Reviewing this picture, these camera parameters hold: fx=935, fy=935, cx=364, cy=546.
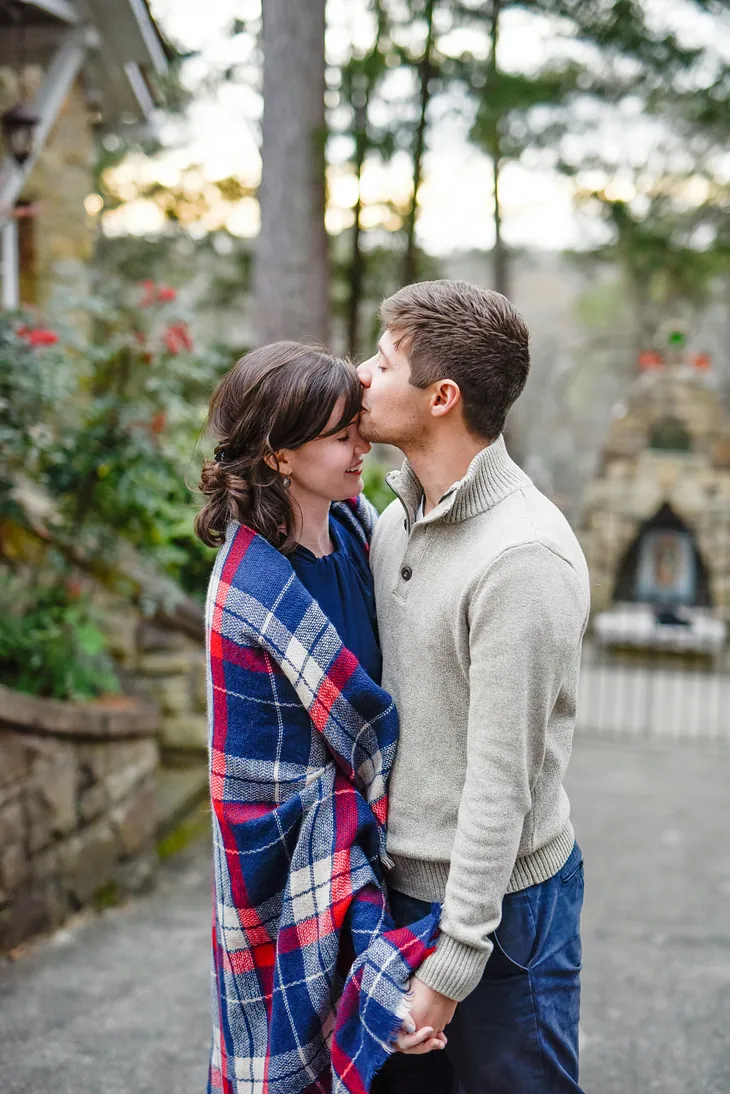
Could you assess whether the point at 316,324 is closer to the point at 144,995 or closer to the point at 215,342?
the point at 215,342

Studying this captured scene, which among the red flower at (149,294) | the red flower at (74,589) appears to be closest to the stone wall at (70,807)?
the red flower at (74,589)

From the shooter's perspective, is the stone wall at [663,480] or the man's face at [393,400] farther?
the stone wall at [663,480]

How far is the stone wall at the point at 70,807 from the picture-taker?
317cm

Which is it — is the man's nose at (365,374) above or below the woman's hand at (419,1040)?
above

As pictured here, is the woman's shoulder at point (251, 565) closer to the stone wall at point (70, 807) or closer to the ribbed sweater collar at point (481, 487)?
the ribbed sweater collar at point (481, 487)

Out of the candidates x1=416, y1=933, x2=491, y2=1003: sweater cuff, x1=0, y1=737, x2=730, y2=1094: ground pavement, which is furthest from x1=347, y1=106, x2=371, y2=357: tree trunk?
x1=416, y1=933, x2=491, y2=1003: sweater cuff

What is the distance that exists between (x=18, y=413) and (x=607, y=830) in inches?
147

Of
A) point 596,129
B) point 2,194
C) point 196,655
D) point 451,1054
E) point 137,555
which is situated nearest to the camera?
point 451,1054

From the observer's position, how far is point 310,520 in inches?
69.2

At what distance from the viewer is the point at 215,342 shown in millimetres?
4828

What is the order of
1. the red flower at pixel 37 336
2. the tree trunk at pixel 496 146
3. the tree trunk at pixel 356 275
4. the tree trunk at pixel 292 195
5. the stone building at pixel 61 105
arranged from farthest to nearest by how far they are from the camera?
the tree trunk at pixel 356 275
the tree trunk at pixel 496 146
the stone building at pixel 61 105
the tree trunk at pixel 292 195
the red flower at pixel 37 336

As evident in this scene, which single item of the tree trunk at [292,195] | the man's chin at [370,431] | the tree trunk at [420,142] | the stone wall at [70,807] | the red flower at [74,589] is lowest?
the stone wall at [70,807]

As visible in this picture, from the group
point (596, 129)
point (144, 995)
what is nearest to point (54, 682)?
point (144, 995)

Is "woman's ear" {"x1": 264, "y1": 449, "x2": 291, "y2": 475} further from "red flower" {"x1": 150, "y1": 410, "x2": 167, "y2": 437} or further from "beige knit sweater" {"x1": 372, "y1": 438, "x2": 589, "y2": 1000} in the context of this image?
"red flower" {"x1": 150, "y1": 410, "x2": 167, "y2": 437}
